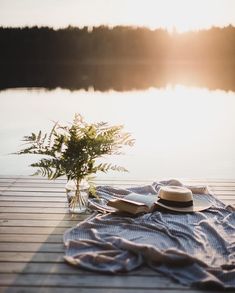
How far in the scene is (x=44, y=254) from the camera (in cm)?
221

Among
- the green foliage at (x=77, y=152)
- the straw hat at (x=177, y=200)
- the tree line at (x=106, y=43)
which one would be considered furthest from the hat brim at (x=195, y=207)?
the tree line at (x=106, y=43)

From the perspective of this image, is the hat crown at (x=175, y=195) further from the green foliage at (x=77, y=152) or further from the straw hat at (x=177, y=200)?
the green foliage at (x=77, y=152)

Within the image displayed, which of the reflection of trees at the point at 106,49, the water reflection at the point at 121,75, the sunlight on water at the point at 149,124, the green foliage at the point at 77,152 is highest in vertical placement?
the reflection of trees at the point at 106,49

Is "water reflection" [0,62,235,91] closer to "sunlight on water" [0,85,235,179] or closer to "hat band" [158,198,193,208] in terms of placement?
"sunlight on water" [0,85,235,179]

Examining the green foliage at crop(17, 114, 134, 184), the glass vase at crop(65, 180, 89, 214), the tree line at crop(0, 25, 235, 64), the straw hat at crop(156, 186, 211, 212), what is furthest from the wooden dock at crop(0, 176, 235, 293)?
the tree line at crop(0, 25, 235, 64)

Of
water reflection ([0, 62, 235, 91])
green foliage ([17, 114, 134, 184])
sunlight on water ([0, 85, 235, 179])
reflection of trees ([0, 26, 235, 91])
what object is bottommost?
sunlight on water ([0, 85, 235, 179])

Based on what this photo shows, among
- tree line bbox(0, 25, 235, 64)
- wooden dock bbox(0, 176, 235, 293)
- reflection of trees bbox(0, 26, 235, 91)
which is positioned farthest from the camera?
tree line bbox(0, 25, 235, 64)

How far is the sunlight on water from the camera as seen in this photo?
231 inches

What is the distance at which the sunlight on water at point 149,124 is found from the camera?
5873 mm

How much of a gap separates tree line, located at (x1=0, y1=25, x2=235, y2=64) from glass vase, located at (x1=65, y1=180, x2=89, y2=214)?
2713cm

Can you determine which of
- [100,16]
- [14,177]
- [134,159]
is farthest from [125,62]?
[14,177]

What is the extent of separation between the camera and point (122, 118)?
40.1ft

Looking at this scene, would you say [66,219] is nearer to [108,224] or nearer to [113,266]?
[108,224]

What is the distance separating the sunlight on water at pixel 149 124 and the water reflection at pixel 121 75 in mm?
3763
